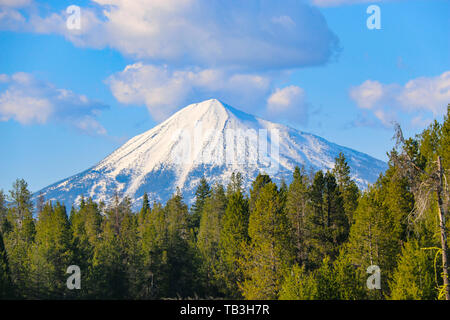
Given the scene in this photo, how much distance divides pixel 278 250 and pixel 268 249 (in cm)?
91

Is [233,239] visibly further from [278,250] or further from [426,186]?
[426,186]

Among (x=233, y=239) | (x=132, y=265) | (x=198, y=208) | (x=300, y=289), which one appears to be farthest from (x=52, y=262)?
(x=198, y=208)

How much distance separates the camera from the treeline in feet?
96.4

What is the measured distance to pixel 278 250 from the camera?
41.8 meters

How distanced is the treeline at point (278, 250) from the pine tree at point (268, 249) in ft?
0.31

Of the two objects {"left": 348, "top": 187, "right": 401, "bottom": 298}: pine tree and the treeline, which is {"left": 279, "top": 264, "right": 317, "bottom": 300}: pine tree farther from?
{"left": 348, "top": 187, "right": 401, "bottom": 298}: pine tree

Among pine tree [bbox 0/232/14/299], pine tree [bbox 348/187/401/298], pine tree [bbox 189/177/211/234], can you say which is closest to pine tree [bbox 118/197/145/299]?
pine tree [bbox 0/232/14/299]

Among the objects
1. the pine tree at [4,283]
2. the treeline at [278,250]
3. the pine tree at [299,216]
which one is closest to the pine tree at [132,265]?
the treeline at [278,250]

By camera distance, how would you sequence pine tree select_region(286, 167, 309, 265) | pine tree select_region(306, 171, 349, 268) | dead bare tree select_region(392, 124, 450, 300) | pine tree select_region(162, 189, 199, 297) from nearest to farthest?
dead bare tree select_region(392, 124, 450, 300)
pine tree select_region(306, 171, 349, 268)
pine tree select_region(286, 167, 309, 265)
pine tree select_region(162, 189, 199, 297)

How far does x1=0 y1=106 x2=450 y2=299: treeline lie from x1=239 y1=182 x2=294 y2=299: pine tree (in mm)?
95
